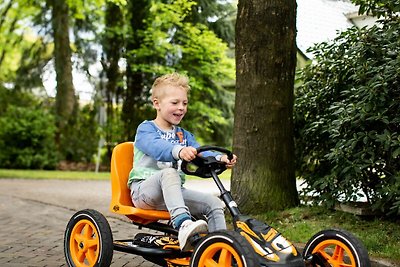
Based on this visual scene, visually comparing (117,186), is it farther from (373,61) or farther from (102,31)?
(102,31)

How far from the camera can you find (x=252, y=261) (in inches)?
127

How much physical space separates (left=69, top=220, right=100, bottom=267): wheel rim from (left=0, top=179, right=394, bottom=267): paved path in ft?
1.59

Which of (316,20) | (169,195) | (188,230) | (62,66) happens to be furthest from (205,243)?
(62,66)

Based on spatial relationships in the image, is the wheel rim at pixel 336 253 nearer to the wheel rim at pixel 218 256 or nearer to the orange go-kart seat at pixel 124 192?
the wheel rim at pixel 218 256

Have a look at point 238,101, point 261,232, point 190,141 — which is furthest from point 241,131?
point 261,232

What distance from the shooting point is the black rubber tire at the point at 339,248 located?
3.63 metres

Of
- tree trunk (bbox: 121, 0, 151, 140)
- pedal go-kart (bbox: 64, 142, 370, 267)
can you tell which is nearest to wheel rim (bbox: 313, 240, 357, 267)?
pedal go-kart (bbox: 64, 142, 370, 267)

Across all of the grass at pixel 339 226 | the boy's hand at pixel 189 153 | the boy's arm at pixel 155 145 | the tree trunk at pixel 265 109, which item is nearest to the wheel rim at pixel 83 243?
the boy's arm at pixel 155 145

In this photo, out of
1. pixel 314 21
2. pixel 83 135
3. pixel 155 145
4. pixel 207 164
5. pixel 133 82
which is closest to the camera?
pixel 207 164

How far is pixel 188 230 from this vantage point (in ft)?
12.2

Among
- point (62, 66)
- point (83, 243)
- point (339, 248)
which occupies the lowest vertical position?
point (83, 243)

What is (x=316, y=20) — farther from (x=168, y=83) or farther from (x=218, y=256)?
(x=218, y=256)

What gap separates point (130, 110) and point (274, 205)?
14.0 m

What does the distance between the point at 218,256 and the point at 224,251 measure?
0.13m
